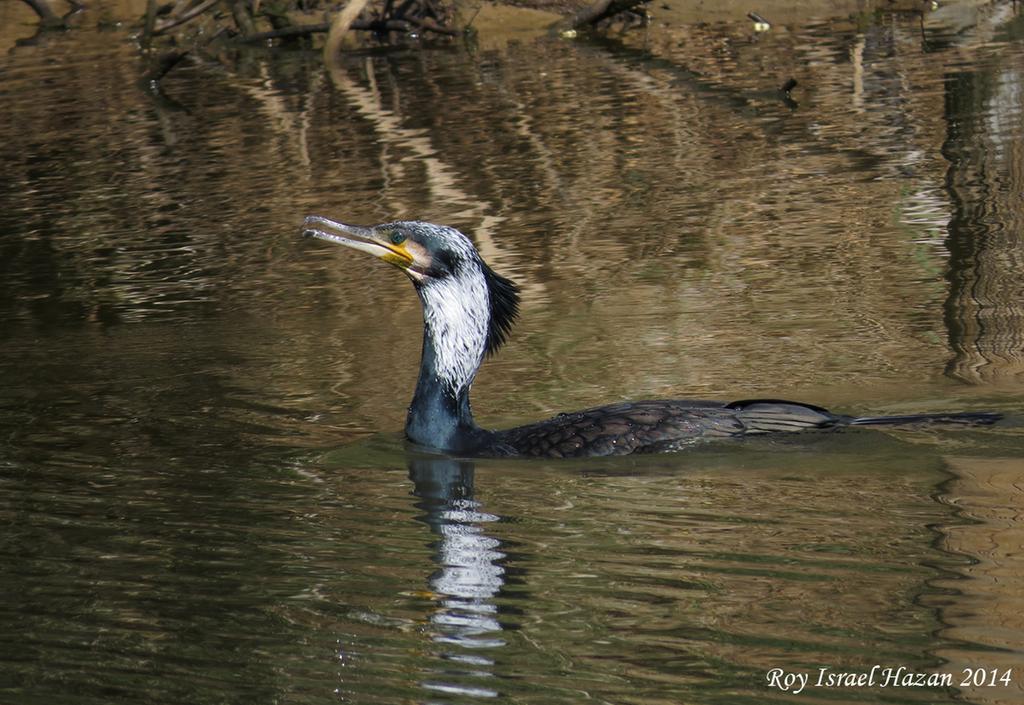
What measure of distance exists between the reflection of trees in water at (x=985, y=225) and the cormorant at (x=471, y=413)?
58.0 inches

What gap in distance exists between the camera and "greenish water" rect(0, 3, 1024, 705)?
16.5ft

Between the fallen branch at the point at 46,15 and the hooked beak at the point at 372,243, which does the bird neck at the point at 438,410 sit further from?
the fallen branch at the point at 46,15

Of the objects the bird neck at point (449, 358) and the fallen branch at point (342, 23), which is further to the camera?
the fallen branch at point (342, 23)

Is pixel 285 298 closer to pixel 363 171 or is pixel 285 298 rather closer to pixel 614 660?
pixel 363 171

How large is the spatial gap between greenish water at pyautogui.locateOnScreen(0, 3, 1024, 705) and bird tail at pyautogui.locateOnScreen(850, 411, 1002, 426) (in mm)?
76

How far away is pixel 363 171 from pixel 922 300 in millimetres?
6812

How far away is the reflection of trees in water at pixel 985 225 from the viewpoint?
8.63m

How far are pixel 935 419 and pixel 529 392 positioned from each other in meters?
2.25

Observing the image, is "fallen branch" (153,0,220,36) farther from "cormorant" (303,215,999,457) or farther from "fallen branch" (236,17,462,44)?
"cormorant" (303,215,999,457)

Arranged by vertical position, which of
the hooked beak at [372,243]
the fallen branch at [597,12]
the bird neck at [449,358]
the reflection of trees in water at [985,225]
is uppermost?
Result: the hooked beak at [372,243]

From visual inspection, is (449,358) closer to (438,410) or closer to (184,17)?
(438,410)

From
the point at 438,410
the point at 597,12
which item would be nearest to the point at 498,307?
the point at 438,410

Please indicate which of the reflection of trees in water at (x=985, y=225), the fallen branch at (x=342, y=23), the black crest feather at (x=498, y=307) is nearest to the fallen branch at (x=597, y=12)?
the fallen branch at (x=342, y=23)

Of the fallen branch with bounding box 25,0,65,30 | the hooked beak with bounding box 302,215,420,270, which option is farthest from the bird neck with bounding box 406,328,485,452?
the fallen branch with bounding box 25,0,65,30
